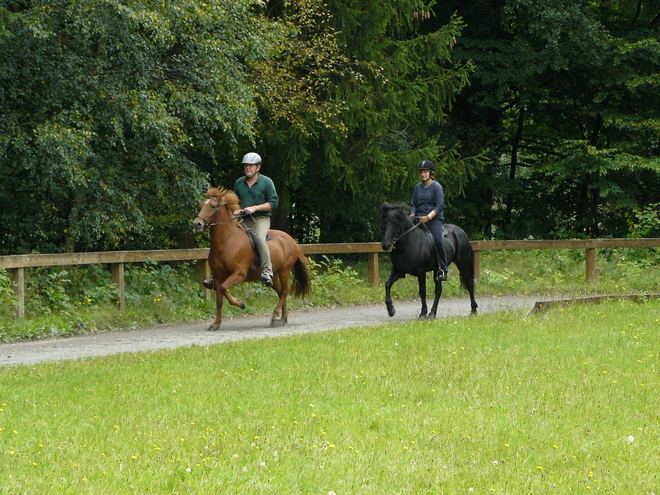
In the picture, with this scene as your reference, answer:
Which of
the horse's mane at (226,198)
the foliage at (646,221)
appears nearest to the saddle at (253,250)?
the horse's mane at (226,198)

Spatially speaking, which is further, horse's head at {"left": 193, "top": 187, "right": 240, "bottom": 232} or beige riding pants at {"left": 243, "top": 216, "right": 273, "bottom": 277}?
beige riding pants at {"left": 243, "top": 216, "right": 273, "bottom": 277}

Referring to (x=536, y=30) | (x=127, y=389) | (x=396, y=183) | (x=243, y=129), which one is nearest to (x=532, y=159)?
(x=536, y=30)

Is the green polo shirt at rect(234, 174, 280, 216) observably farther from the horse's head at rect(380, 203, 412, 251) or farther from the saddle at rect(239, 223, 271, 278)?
the horse's head at rect(380, 203, 412, 251)

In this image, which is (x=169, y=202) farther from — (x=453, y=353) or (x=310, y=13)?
(x=453, y=353)

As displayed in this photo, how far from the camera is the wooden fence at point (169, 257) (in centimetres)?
1440

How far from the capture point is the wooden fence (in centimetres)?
1440

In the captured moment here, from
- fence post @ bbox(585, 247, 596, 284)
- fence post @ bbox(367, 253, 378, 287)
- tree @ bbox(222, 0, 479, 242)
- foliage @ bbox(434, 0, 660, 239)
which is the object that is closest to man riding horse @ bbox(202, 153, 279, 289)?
tree @ bbox(222, 0, 479, 242)

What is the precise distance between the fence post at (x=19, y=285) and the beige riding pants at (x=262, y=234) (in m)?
3.54

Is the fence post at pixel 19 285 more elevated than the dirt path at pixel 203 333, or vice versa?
the fence post at pixel 19 285

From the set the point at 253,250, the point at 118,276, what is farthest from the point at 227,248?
the point at 118,276

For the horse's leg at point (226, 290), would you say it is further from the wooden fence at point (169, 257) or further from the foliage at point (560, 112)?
the foliage at point (560, 112)

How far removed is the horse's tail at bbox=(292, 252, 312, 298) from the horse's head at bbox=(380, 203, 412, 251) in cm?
140

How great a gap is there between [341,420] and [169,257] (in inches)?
385

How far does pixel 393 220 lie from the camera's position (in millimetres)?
15820
